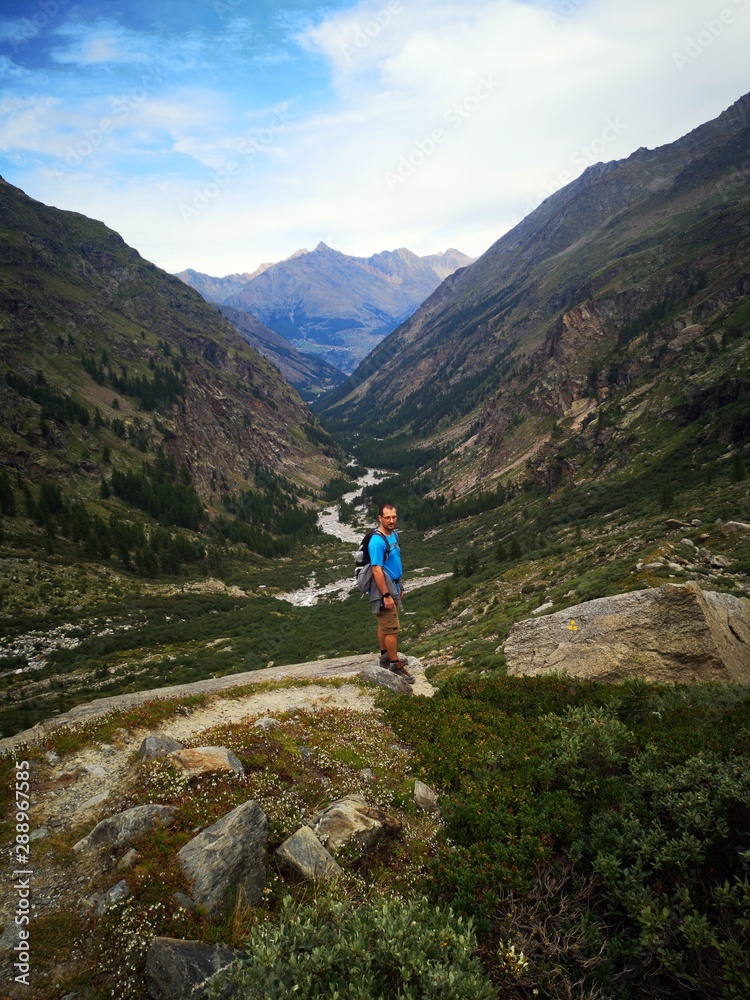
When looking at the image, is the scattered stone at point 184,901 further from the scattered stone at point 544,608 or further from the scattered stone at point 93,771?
the scattered stone at point 544,608

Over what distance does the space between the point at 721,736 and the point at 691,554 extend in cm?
1776

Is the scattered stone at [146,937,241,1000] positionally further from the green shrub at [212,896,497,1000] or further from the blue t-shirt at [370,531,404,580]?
the blue t-shirt at [370,531,404,580]

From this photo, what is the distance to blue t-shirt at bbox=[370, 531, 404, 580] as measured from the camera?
13297 millimetres

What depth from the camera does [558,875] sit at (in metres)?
5.92

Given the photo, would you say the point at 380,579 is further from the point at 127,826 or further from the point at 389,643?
the point at 127,826

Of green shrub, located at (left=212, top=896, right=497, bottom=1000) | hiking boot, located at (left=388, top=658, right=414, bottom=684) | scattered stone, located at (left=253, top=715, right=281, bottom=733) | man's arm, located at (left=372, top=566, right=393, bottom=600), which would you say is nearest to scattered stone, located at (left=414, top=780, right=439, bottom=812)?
green shrub, located at (left=212, top=896, right=497, bottom=1000)

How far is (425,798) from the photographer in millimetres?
8594

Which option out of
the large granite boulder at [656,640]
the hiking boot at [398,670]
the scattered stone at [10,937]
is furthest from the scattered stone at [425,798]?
the hiking boot at [398,670]

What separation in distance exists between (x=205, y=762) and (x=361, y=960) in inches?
208

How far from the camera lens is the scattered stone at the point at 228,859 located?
607 centimetres

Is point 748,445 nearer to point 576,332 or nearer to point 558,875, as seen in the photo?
point 558,875

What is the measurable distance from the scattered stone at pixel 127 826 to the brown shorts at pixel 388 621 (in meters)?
8.11

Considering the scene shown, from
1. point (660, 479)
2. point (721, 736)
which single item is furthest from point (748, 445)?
point (721, 736)

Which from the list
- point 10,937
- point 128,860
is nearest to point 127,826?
point 128,860
